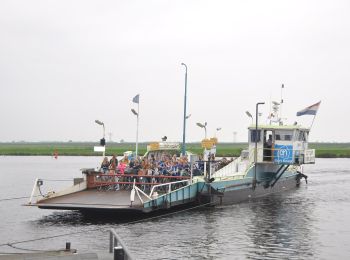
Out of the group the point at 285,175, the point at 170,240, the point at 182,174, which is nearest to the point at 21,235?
the point at 170,240

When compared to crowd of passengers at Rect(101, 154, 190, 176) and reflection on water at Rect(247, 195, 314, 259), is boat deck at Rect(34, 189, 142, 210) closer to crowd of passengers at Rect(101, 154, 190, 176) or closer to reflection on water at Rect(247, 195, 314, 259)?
crowd of passengers at Rect(101, 154, 190, 176)

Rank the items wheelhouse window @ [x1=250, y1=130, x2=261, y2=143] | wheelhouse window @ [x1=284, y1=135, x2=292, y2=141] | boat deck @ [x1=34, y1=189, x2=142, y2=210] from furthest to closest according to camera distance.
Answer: wheelhouse window @ [x1=250, y1=130, x2=261, y2=143], wheelhouse window @ [x1=284, y1=135, x2=292, y2=141], boat deck @ [x1=34, y1=189, x2=142, y2=210]

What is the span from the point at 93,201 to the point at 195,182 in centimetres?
684

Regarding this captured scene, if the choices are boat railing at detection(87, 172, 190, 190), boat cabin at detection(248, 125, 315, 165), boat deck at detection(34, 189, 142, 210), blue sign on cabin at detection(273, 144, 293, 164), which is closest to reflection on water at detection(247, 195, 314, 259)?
blue sign on cabin at detection(273, 144, 293, 164)

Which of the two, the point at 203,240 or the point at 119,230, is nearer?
the point at 203,240

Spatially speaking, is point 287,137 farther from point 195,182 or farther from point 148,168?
point 148,168

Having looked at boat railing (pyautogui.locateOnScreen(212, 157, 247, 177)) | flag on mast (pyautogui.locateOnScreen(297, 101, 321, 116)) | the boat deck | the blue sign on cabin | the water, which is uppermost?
flag on mast (pyautogui.locateOnScreen(297, 101, 321, 116))

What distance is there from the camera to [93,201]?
27.8 metres

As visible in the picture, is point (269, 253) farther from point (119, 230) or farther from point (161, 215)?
point (161, 215)

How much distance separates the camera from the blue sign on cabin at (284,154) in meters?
39.3

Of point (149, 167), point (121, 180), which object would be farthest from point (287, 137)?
point (121, 180)

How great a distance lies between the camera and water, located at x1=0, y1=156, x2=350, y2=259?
2172 centimetres

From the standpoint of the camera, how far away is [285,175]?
47.9m

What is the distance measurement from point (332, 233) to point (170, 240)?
8345mm
